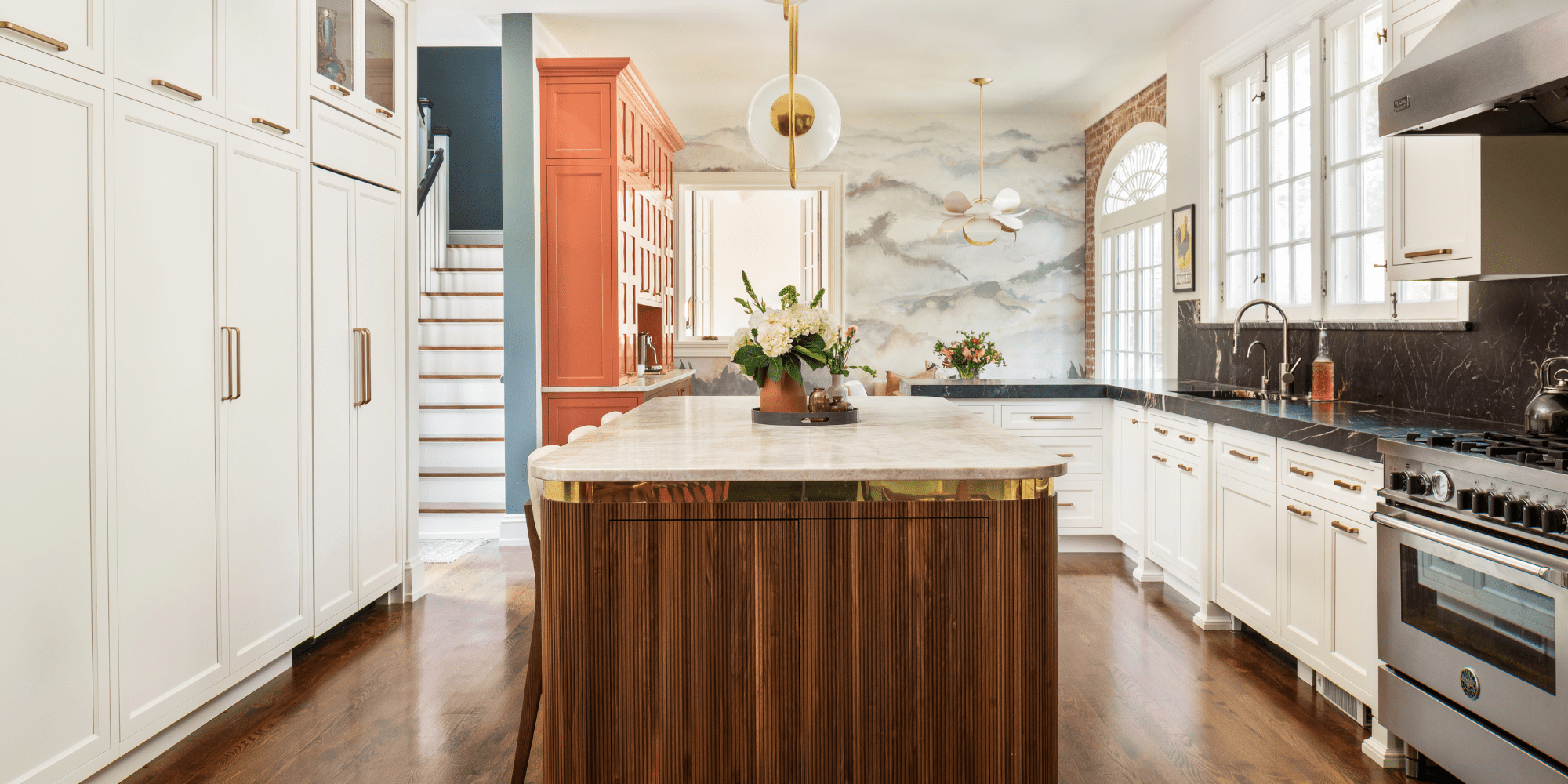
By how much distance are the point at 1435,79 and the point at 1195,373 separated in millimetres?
3194

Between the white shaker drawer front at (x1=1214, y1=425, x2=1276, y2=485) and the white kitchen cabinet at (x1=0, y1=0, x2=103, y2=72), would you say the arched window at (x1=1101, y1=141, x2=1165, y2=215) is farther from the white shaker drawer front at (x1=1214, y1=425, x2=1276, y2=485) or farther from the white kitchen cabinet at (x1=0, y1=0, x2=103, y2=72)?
the white kitchen cabinet at (x1=0, y1=0, x2=103, y2=72)

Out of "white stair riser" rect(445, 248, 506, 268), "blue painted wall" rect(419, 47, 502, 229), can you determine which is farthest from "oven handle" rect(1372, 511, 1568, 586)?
"blue painted wall" rect(419, 47, 502, 229)

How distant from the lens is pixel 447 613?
398cm

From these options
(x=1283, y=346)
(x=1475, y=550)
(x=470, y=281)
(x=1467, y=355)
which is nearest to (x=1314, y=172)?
(x=1283, y=346)

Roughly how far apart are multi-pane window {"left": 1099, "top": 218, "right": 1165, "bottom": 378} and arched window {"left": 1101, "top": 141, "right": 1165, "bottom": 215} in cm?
23

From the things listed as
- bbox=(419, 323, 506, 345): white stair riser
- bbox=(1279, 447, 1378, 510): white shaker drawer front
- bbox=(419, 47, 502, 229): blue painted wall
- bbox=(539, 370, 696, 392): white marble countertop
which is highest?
bbox=(419, 47, 502, 229): blue painted wall

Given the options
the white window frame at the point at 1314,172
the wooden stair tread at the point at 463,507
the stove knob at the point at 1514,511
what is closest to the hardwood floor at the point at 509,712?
the stove knob at the point at 1514,511

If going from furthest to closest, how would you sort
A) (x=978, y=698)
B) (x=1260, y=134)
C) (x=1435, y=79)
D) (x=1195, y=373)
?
(x=1195, y=373), (x=1260, y=134), (x=1435, y=79), (x=978, y=698)

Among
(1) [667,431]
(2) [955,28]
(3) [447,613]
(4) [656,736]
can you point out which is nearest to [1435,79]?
(1) [667,431]

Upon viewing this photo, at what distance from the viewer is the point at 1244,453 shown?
11.1 ft

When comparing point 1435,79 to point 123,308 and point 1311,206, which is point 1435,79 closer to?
point 1311,206

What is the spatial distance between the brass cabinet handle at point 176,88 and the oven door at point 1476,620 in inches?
142

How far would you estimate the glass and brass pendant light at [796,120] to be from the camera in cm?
283

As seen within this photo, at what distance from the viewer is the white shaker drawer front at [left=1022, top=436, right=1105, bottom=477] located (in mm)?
4910
